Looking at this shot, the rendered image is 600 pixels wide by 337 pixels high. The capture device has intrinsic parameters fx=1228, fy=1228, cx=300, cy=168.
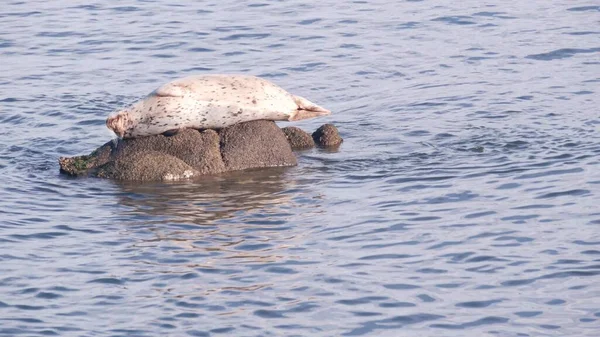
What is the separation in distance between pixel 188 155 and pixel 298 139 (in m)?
1.61

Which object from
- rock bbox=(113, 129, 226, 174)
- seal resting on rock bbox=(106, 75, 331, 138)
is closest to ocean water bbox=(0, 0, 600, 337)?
rock bbox=(113, 129, 226, 174)

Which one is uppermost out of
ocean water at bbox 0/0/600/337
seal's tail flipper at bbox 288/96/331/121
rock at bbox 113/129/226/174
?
seal's tail flipper at bbox 288/96/331/121

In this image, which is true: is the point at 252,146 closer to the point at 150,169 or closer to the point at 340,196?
the point at 150,169

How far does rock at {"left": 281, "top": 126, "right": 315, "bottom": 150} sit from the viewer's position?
13.6 meters

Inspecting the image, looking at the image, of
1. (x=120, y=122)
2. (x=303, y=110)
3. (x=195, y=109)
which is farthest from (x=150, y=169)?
(x=303, y=110)

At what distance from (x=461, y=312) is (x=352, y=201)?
3.16m

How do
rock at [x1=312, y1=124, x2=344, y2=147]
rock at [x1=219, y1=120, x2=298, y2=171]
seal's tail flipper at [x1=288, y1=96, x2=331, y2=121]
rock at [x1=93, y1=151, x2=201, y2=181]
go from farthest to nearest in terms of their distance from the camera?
rock at [x1=312, y1=124, x2=344, y2=147], seal's tail flipper at [x1=288, y1=96, x2=331, y2=121], rock at [x1=219, y1=120, x2=298, y2=171], rock at [x1=93, y1=151, x2=201, y2=181]

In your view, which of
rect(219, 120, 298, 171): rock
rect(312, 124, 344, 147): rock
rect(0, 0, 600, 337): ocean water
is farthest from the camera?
rect(312, 124, 344, 147): rock

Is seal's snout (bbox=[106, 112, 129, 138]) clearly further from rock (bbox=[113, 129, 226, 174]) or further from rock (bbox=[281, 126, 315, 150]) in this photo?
rock (bbox=[281, 126, 315, 150])

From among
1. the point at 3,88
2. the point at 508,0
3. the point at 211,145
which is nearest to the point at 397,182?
the point at 211,145

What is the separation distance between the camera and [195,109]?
41.4 feet

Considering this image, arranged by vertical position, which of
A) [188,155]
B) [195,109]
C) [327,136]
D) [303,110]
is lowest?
[327,136]

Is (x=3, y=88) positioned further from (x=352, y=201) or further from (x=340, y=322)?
(x=340, y=322)

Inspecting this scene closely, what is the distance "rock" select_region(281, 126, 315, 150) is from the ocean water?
25 centimetres
